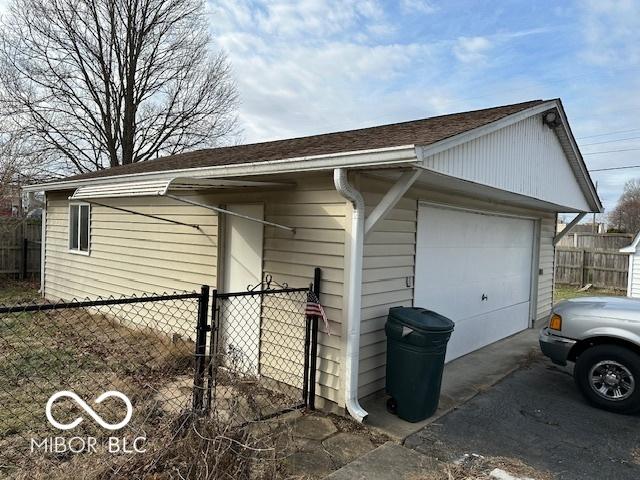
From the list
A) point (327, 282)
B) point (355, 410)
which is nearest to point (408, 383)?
point (355, 410)

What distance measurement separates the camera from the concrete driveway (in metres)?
3.37

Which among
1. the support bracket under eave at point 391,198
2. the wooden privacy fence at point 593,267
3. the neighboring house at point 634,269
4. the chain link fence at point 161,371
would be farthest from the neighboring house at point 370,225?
the wooden privacy fence at point 593,267

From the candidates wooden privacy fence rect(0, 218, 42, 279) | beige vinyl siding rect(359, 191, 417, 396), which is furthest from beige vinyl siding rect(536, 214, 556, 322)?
wooden privacy fence rect(0, 218, 42, 279)

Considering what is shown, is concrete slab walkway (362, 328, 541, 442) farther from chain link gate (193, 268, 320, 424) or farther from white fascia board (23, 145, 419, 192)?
white fascia board (23, 145, 419, 192)

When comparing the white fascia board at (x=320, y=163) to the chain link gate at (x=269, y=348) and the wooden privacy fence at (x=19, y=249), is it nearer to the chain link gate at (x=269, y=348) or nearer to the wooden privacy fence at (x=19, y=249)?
the chain link gate at (x=269, y=348)

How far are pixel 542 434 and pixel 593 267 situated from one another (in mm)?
14216

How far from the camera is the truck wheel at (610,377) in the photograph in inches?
168

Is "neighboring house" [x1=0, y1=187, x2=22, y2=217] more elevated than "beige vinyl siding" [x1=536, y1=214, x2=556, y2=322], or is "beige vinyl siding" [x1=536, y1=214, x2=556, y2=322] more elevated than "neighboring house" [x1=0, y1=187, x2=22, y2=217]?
"neighboring house" [x1=0, y1=187, x2=22, y2=217]

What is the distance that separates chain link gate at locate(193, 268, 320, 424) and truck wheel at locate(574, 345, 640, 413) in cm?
296

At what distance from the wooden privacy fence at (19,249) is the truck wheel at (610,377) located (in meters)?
13.9

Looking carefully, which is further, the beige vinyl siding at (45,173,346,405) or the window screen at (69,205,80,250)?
the window screen at (69,205,80,250)

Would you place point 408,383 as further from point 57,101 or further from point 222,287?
point 57,101

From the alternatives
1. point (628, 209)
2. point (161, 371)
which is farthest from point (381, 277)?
point (628, 209)

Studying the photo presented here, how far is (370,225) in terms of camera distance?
13.0 feet
